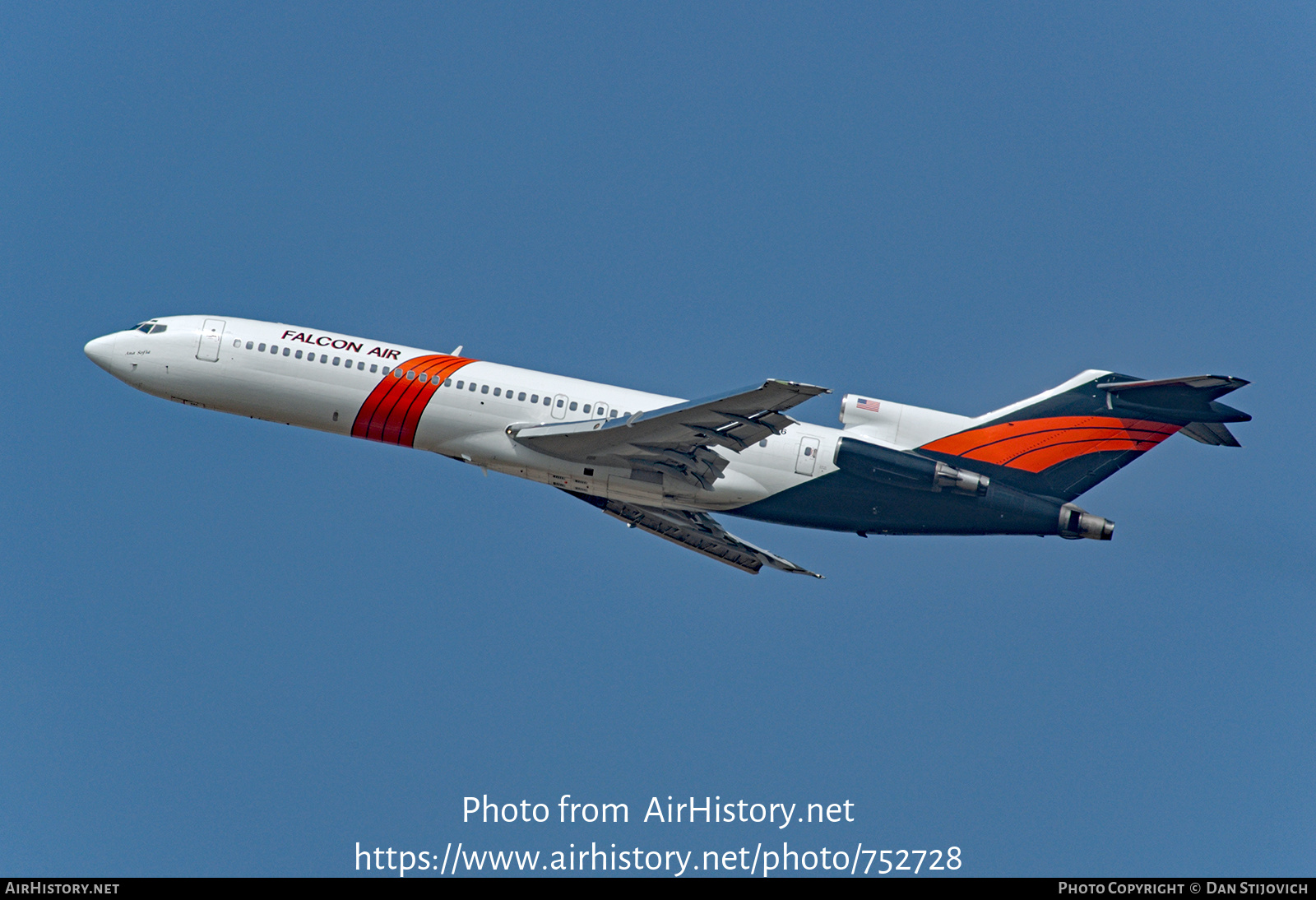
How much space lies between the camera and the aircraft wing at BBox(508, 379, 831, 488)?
31719mm

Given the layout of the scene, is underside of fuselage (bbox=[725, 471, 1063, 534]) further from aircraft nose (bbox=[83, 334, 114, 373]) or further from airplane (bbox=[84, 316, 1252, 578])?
aircraft nose (bbox=[83, 334, 114, 373])

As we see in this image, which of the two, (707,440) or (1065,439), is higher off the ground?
(1065,439)

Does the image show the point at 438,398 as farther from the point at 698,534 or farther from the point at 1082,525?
the point at 1082,525

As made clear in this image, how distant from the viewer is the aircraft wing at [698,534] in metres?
39.8

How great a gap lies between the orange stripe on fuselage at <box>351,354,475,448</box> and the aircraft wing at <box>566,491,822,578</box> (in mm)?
5809

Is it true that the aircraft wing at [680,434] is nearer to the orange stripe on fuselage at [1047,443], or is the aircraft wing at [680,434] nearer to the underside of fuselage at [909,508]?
the underside of fuselage at [909,508]

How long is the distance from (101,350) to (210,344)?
3568 mm

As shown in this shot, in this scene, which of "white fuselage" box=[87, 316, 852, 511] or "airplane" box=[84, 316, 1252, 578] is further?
"white fuselage" box=[87, 316, 852, 511]

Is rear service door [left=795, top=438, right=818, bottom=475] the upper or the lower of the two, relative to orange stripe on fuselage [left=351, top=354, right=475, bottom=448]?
lower

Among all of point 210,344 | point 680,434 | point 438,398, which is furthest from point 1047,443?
point 210,344

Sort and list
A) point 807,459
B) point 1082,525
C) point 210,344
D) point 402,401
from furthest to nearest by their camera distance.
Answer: point 210,344 < point 402,401 < point 807,459 < point 1082,525

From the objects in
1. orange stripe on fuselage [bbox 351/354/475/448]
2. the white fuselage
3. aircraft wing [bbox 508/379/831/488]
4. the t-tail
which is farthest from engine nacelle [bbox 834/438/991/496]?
orange stripe on fuselage [bbox 351/354/475/448]

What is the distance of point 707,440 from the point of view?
33.7m

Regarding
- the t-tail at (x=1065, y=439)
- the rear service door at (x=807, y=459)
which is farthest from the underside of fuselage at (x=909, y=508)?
the t-tail at (x=1065, y=439)
